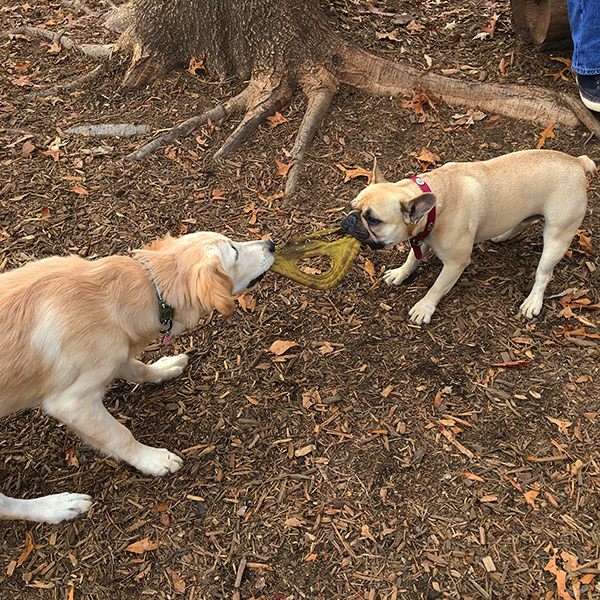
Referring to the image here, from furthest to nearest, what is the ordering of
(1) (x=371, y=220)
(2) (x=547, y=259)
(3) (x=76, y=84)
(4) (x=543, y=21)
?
(3) (x=76, y=84)
(4) (x=543, y=21)
(2) (x=547, y=259)
(1) (x=371, y=220)

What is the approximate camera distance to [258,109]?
5648 mm

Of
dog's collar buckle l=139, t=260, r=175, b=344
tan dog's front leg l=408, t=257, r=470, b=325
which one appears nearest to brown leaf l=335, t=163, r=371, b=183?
tan dog's front leg l=408, t=257, r=470, b=325

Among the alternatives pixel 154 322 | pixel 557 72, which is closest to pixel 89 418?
pixel 154 322

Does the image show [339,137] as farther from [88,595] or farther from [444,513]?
[88,595]

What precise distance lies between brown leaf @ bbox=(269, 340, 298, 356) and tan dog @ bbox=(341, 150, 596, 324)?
1.05 m

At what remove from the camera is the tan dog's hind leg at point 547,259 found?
4188 millimetres

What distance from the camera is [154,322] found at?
10.9 ft

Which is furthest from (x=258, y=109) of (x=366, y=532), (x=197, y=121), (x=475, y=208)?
(x=366, y=532)

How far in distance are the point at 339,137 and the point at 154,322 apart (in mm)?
3291

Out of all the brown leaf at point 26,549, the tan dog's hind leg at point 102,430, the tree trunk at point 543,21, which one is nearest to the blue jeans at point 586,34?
the tree trunk at point 543,21

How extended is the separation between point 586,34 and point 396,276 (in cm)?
314

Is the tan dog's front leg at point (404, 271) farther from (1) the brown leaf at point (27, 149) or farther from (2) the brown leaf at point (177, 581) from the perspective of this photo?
(1) the brown leaf at point (27, 149)

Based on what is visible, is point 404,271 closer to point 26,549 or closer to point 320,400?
point 320,400

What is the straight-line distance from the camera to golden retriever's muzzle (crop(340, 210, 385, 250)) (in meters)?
3.94
